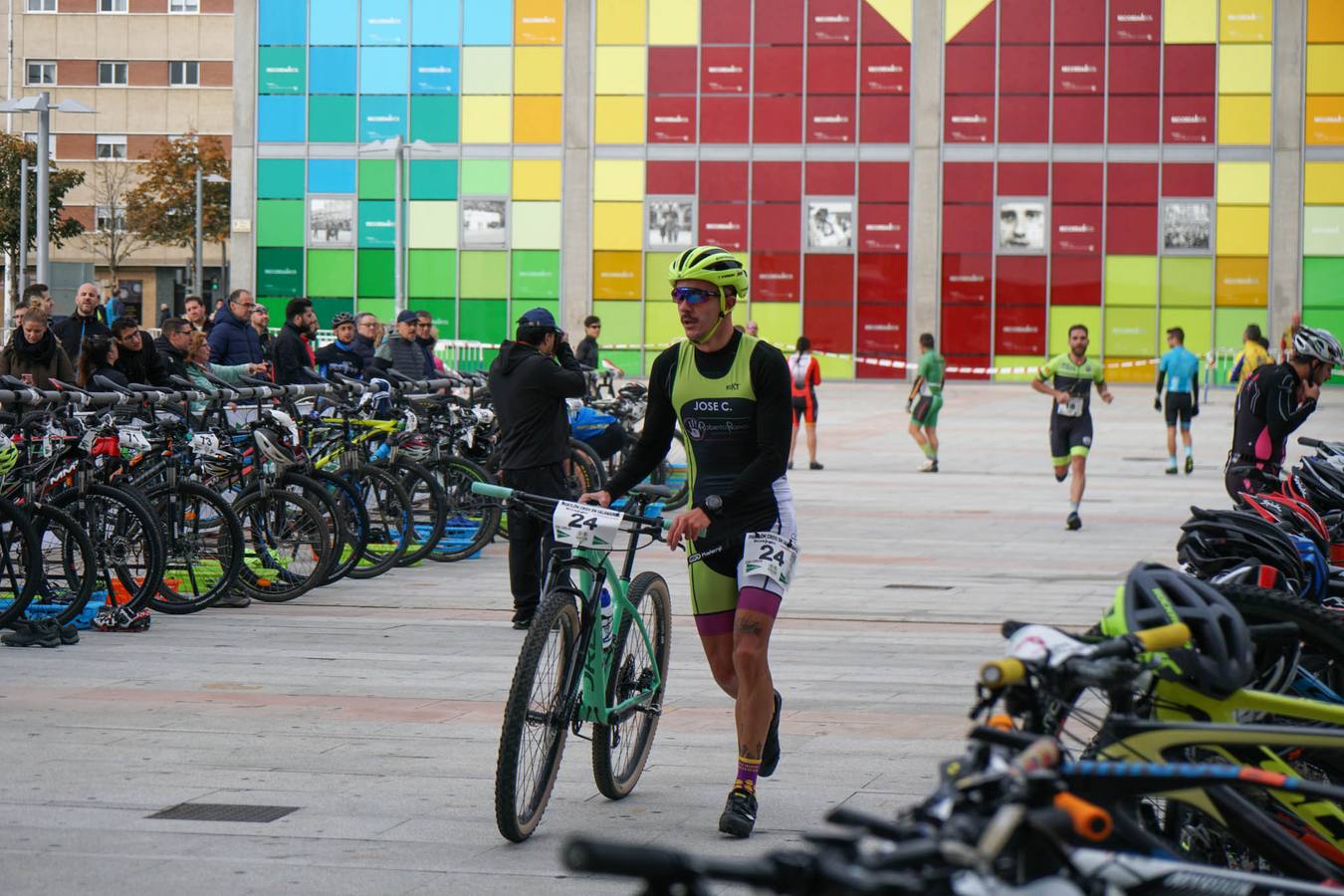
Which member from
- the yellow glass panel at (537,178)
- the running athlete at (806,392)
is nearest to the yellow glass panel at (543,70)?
the yellow glass panel at (537,178)

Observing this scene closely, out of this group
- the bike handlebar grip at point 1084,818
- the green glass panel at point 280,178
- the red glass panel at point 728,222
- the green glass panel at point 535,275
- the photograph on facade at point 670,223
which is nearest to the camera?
the bike handlebar grip at point 1084,818

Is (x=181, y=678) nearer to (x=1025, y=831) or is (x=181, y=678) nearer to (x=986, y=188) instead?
(x=1025, y=831)

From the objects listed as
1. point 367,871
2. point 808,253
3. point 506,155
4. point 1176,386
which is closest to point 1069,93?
point 808,253

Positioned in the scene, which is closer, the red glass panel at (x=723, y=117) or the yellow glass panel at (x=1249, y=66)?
the yellow glass panel at (x=1249, y=66)

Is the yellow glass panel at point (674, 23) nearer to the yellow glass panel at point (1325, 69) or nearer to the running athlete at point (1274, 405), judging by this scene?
the yellow glass panel at point (1325, 69)

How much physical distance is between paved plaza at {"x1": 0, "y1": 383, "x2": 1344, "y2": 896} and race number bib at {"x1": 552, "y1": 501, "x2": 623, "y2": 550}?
0.94 meters

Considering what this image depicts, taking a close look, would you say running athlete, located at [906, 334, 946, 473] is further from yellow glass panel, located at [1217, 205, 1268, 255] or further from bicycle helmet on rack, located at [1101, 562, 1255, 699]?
yellow glass panel, located at [1217, 205, 1268, 255]

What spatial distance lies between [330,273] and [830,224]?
1299 cm

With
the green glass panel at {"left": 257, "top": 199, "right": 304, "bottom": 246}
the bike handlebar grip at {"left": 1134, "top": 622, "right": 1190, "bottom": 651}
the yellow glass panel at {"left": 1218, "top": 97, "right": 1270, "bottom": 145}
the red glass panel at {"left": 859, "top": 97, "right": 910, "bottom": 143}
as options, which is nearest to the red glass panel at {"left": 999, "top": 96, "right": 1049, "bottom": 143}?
the red glass panel at {"left": 859, "top": 97, "right": 910, "bottom": 143}

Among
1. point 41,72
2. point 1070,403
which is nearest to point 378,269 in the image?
point 1070,403

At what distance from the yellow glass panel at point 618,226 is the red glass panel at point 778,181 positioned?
298 centimetres

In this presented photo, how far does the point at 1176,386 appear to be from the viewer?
87.8 feet

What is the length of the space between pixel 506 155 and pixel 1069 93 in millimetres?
14077

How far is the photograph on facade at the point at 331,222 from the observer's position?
51.8 meters
